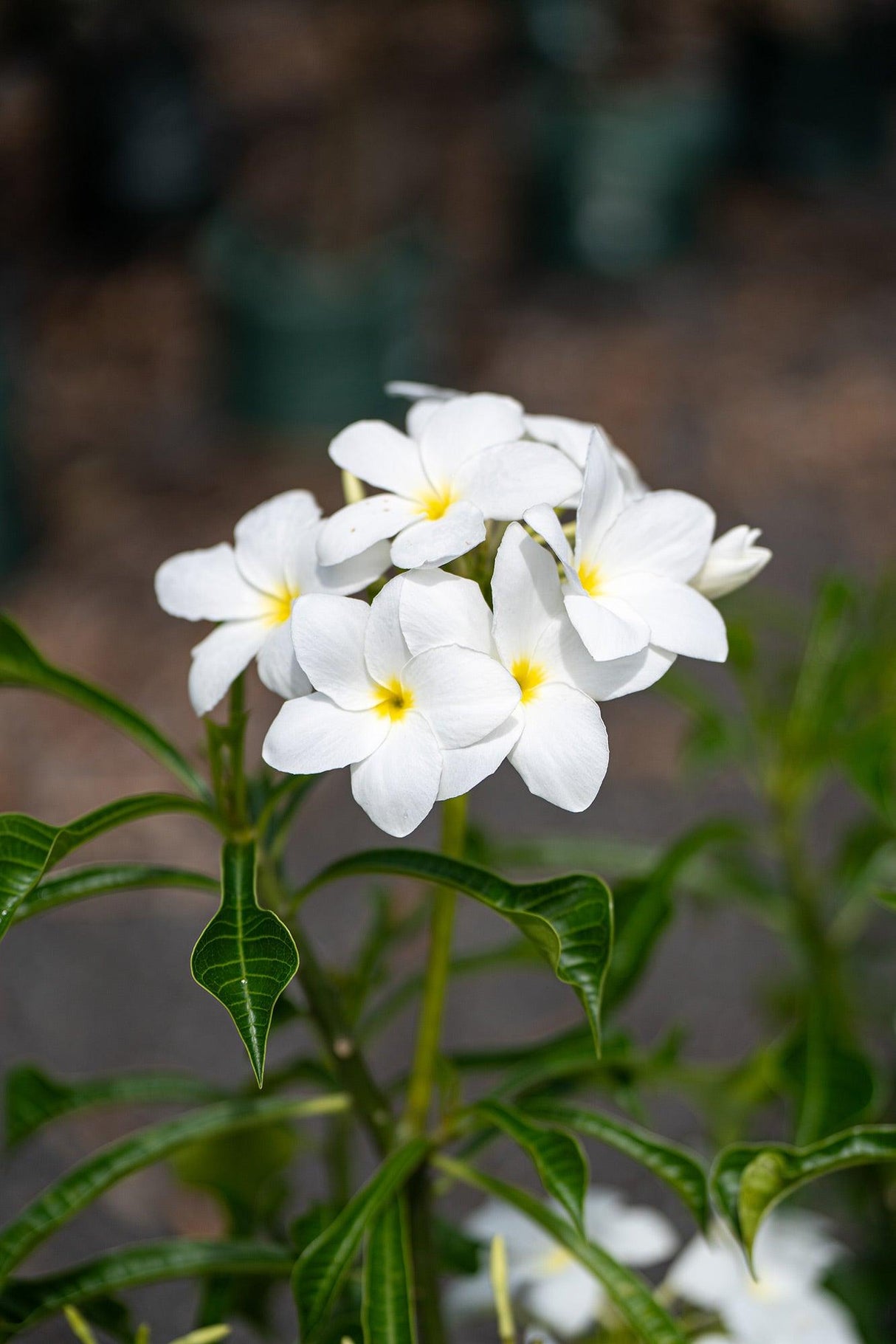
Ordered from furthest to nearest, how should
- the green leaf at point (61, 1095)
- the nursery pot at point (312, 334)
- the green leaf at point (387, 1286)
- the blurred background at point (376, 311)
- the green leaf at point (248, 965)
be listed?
1. the nursery pot at point (312, 334)
2. the blurred background at point (376, 311)
3. the green leaf at point (61, 1095)
4. the green leaf at point (387, 1286)
5. the green leaf at point (248, 965)

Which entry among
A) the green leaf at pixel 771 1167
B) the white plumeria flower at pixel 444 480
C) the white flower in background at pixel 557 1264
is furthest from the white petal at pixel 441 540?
the white flower in background at pixel 557 1264

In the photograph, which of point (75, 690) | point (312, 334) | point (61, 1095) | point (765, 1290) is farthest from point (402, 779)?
point (312, 334)

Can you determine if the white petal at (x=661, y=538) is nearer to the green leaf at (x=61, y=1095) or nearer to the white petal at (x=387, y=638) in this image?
the white petal at (x=387, y=638)

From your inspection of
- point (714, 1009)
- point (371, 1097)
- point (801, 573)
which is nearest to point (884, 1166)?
point (371, 1097)

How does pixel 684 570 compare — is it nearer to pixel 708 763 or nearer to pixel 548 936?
pixel 548 936

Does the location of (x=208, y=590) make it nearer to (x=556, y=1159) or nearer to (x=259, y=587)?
(x=259, y=587)

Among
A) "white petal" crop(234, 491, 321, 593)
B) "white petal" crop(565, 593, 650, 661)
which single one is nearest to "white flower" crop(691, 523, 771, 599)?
"white petal" crop(565, 593, 650, 661)

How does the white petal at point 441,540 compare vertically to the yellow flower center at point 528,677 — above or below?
above
